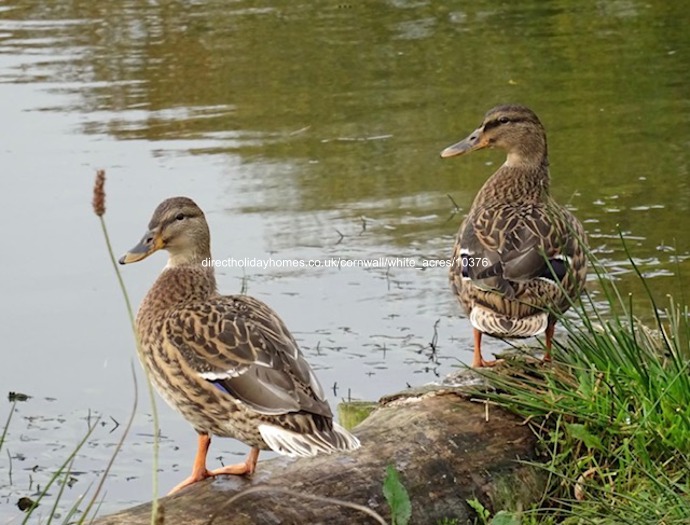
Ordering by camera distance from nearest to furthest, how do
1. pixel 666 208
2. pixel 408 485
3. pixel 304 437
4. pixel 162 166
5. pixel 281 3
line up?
pixel 304 437 → pixel 408 485 → pixel 666 208 → pixel 162 166 → pixel 281 3

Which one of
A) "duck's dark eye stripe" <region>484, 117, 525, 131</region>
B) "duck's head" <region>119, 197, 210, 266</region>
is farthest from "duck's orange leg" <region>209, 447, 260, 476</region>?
"duck's dark eye stripe" <region>484, 117, 525, 131</region>

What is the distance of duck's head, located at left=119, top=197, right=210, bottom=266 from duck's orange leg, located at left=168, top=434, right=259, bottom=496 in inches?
37.2

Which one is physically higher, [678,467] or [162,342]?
[162,342]

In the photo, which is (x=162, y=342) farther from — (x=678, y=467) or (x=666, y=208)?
(x=666, y=208)

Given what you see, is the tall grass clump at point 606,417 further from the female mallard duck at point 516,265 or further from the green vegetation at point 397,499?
the green vegetation at point 397,499

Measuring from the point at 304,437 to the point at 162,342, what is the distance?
743 mm

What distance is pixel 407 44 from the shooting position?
13266mm

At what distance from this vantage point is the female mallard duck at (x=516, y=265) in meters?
5.69

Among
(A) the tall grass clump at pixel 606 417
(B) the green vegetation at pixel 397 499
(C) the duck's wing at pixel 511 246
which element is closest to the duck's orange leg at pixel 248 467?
(B) the green vegetation at pixel 397 499

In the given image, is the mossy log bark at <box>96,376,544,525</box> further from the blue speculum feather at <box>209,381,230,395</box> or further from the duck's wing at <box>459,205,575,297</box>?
the duck's wing at <box>459,205,575,297</box>

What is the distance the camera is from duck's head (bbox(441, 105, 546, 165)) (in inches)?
286

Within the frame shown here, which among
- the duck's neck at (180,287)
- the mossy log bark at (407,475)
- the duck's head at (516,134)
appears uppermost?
the duck's neck at (180,287)

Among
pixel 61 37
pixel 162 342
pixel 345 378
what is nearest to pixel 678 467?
pixel 162 342

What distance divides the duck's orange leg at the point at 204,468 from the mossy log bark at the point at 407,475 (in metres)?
0.05
